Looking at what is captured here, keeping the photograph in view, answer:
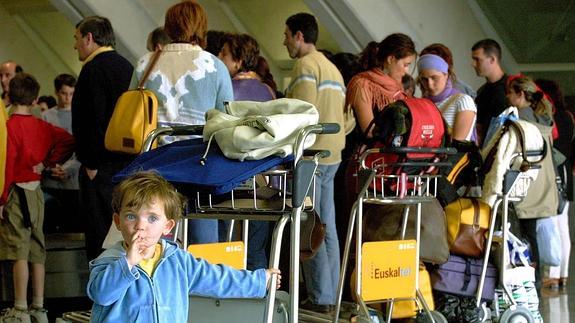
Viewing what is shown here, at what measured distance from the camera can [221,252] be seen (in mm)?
4379

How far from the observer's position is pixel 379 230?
540 cm

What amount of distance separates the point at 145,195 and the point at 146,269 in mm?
221

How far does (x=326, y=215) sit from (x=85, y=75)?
1549 millimetres

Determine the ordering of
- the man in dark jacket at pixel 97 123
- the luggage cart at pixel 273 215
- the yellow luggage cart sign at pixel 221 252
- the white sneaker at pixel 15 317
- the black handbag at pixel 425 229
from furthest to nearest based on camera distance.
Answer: the white sneaker at pixel 15 317 < the man in dark jacket at pixel 97 123 < the black handbag at pixel 425 229 < the yellow luggage cart sign at pixel 221 252 < the luggage cart at pixel 273 215

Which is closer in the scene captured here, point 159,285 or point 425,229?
point 159,285

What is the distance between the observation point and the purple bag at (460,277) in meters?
5.60

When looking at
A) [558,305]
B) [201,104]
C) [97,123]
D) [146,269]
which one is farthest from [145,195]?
[558,305]

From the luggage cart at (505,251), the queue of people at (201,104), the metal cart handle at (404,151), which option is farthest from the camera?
the luggage cart at (505,251)

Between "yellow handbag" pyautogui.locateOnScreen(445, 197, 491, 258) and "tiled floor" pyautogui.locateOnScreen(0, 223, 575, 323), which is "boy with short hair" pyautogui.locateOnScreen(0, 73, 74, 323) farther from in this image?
"yellow handbag" pyautogui.locateOnScreen(445, 197, 491, 258)

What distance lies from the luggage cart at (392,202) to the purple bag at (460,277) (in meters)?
0.39

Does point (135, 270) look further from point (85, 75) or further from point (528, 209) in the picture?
point (528, 209)

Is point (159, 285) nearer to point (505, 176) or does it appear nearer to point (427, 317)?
point (427, 317)

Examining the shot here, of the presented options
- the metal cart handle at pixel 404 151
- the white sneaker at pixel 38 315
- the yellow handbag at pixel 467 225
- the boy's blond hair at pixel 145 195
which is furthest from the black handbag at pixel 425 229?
the boy's blond hair at pixel 145 195

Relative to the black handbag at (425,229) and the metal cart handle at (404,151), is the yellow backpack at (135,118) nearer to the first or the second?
the metal cart handle at (404,151)
